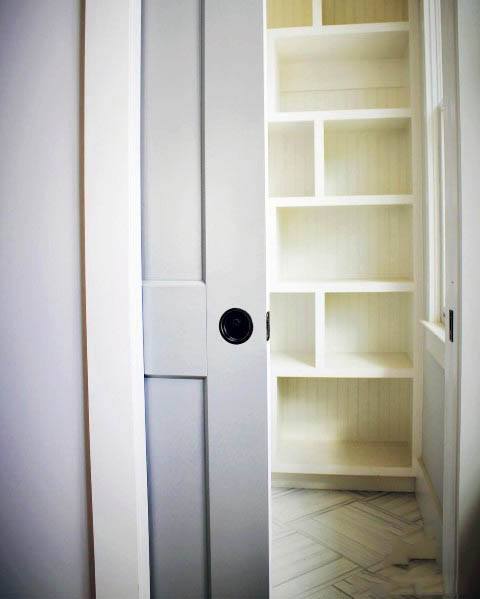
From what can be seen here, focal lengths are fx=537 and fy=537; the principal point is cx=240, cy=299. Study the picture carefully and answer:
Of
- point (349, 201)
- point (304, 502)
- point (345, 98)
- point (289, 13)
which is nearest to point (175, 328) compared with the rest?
point (349, 201)

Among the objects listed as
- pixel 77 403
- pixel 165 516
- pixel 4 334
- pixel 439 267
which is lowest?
pixel 165 516

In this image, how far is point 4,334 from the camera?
1210 millimetres

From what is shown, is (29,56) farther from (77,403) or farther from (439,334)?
(439,334)

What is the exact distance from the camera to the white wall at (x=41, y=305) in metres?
1.18

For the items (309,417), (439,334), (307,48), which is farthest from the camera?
(309,417)

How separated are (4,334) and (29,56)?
62cm

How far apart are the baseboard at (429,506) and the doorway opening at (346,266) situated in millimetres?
16

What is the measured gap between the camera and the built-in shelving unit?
2.49m

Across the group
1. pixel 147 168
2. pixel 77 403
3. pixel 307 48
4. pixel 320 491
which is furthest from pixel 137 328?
pixel 307 48

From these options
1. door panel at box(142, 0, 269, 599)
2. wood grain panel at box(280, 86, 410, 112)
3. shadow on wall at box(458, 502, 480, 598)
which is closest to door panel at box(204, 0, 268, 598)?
door panel at box(142, 0, 269, 599)

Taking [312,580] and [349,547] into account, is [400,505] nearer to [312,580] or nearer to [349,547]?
[349,547]

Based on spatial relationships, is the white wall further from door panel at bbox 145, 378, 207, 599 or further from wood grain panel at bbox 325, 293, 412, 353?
wood grain panel at bbox 325, 293, 412, 353

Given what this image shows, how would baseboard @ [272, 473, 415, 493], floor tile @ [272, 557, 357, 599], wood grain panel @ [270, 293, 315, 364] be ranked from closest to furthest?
1. floor tile @ [272, 557, 357, 599]
2. baseboard @ [272, 473, 415, 493]
3. wood grain panel @ [270, 293, 315, 364]

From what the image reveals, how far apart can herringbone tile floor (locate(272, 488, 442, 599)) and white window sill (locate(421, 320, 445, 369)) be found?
719 mm
